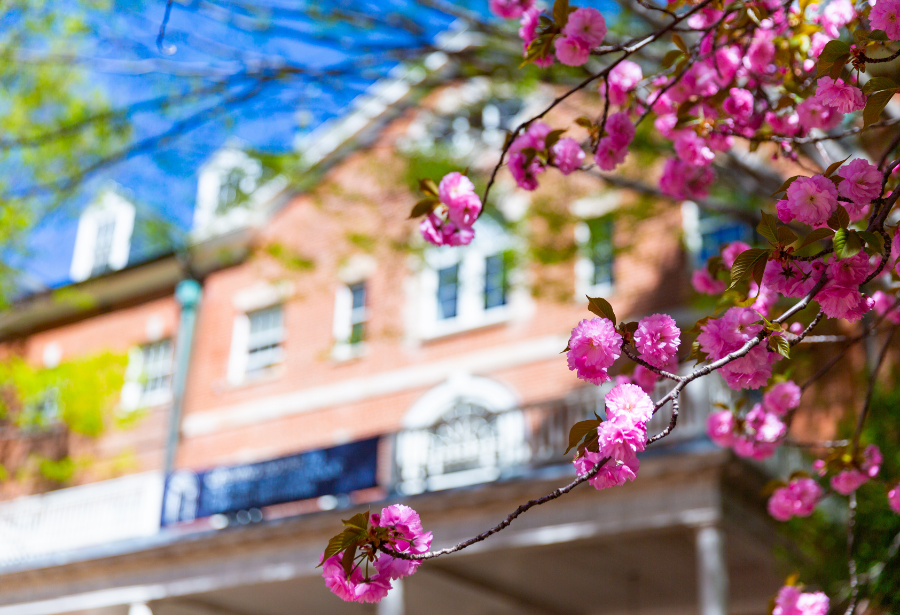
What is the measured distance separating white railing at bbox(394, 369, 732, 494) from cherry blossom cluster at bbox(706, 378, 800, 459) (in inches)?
195

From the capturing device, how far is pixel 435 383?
14.6 metres

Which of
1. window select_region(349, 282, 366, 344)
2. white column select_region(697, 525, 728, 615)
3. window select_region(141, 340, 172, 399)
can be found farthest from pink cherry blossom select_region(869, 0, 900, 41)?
window select_region(141, 340, 172, 399)

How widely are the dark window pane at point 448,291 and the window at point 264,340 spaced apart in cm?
328

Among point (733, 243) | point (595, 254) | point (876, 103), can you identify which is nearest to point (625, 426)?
point (876, 103)

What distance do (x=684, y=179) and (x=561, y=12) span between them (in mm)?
1316

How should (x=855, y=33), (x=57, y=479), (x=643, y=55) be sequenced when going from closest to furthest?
(x=855, y=33) < (x=643, y=55) < (x=57, y=479)

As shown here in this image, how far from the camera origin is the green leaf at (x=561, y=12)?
3.48 metres

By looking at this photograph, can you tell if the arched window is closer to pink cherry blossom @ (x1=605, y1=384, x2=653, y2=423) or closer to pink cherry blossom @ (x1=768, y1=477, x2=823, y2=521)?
pink cherry blossom @ (x1=768, y1=477, x2=823, y2=521)

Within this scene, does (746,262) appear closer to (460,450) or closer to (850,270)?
(850,270)

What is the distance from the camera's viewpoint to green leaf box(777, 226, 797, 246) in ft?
8.56

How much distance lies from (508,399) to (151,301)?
8987 mm

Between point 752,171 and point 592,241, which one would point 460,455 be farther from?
point 752,171

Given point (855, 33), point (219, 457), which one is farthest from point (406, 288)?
point (855, 33)

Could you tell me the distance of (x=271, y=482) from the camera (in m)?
12.1
